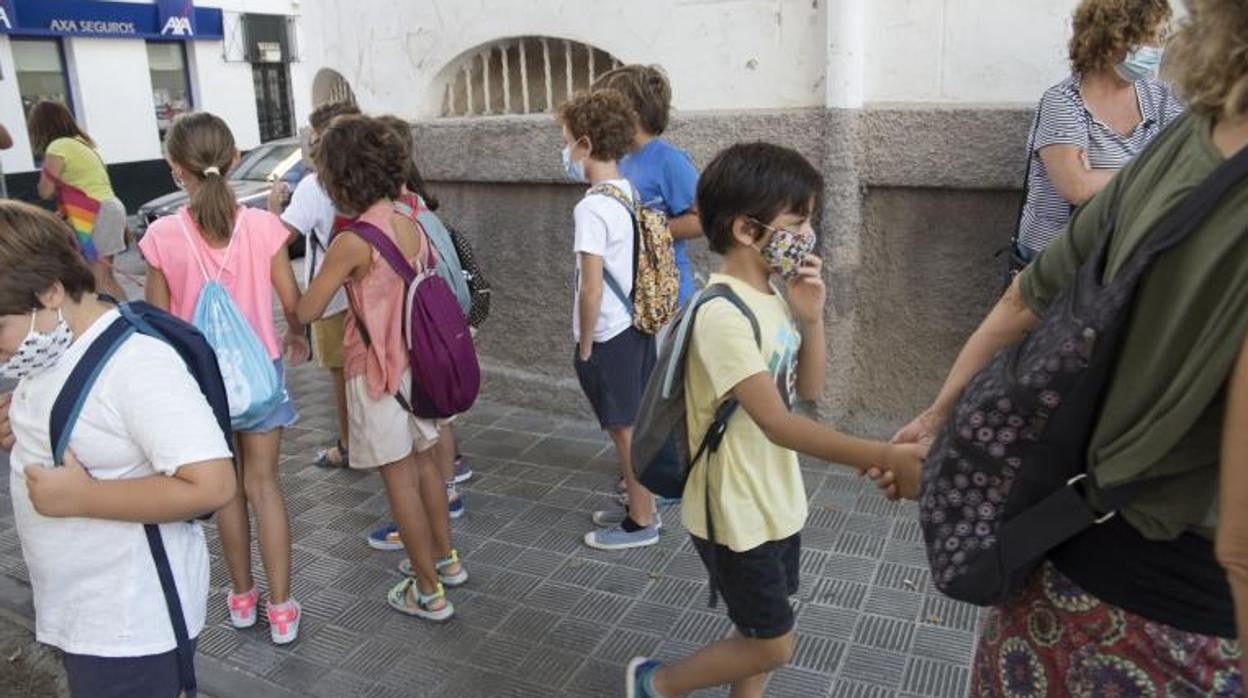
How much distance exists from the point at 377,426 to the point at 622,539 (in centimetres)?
117

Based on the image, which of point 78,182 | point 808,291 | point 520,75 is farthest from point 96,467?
point 78,182

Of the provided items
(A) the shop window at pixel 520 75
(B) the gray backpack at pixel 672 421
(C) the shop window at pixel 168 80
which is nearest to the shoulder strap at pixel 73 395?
(B) the gray backpack at pixel 672 421

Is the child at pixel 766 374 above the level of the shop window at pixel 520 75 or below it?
below

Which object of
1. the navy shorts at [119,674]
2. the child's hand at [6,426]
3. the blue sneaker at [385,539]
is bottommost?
the blue sneaker at [385,539]

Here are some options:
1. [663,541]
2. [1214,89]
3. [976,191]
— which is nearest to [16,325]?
[1214,89]

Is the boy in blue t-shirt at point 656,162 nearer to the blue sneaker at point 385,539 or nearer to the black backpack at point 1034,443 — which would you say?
the blue sneaker at point 385,539

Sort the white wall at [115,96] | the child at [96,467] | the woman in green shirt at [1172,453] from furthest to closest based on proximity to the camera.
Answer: the white wall at [115,96], the child at [96,467], the woman in green shirt at [1172,453]

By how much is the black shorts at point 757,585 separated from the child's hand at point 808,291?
1.77 feet

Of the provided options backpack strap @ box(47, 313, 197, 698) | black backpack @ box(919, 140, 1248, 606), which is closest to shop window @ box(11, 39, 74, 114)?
backpack strap @ box(47, 313, 197, 698)

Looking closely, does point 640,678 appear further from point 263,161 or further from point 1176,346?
point 263,161

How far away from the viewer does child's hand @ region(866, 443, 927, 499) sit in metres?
1.76

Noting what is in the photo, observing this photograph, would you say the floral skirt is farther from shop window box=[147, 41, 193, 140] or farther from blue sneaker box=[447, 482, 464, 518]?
shop window box=[147, 41, 193, 140]

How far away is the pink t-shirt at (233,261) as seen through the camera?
3053 mm

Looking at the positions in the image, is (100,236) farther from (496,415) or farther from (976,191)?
(976,191)
